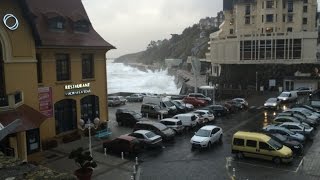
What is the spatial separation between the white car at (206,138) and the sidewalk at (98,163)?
6.17 metres

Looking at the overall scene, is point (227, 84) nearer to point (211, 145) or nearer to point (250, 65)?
point (250, 65)

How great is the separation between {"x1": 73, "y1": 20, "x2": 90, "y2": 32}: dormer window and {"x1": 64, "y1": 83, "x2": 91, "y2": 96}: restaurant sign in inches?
230

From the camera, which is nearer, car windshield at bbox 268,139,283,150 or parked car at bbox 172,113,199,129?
car windshield at bbox 268,139,283,150

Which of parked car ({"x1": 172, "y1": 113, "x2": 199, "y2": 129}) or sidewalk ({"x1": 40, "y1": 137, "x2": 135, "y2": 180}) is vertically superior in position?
parked car ({"x1": 172, "y1": 113, "x2": 199, "y2": 129})

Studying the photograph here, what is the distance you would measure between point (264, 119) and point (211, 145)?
15.8m

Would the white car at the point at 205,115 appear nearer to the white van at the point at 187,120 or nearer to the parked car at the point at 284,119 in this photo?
the white van at the point at 187,120

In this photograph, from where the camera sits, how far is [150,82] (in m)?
132

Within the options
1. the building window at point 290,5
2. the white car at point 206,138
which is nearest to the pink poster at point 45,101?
the white car at point 206,138

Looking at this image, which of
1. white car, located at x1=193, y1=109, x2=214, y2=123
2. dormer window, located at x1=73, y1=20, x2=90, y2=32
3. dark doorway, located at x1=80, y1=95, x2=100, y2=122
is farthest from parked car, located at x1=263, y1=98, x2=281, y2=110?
dormer window, located at x1=73, y1=20, x2=90, y2=32

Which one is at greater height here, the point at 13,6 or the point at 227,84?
the point at 13,6

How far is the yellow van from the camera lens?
26812mm

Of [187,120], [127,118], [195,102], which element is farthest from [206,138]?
[195,102]

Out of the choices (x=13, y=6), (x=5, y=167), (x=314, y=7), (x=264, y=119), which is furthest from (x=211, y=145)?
(x=314, y=7)

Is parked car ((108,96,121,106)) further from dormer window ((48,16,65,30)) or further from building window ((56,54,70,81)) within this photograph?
dormer window ((48,16,65,30))
